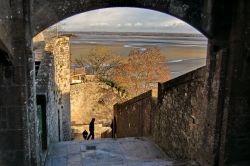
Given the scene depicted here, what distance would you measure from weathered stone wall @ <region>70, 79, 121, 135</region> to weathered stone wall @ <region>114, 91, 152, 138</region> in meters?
8.14

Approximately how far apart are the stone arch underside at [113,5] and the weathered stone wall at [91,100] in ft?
58.7

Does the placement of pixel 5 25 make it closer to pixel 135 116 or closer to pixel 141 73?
pixel 135 116

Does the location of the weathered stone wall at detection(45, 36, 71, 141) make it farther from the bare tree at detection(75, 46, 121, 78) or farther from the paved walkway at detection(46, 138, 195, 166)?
the bare tree at detection(75, 46, 121, 78)

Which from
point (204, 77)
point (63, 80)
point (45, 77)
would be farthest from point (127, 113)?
point (204, 77)

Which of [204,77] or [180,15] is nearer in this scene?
[180,15]

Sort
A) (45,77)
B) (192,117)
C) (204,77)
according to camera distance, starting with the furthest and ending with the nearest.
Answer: (45,77), (192,117), (204,77)

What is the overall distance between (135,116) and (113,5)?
7347mm

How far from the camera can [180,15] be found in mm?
5066

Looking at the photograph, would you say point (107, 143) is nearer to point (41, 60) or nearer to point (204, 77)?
point (41, 60)

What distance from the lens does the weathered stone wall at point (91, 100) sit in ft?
74.9

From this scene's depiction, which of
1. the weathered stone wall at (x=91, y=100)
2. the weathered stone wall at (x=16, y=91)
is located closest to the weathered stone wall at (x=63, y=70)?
the weathered stone wall at (x=91, y=100)

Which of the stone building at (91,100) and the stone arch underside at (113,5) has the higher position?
the stone arch underside at (113,5)

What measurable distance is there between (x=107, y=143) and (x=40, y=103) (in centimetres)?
289

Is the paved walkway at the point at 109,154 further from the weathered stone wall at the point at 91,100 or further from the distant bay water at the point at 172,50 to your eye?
the distant bay water at the point at 172,50
